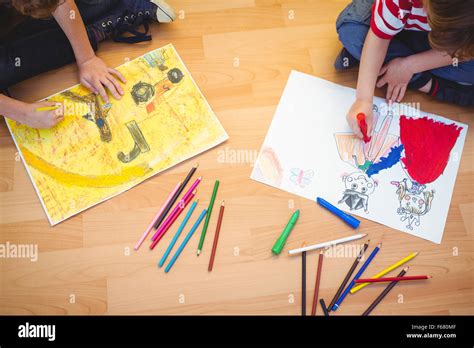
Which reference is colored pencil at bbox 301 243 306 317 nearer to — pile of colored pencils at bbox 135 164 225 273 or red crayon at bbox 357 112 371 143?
pile of colored pencils at bbox 135 164 225 273

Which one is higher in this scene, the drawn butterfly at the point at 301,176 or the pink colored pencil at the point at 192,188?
the drawn butterfly at the point at 301,176

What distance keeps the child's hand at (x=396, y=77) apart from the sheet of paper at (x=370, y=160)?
26mm

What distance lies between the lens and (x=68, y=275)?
78 centimetres

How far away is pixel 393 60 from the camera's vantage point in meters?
0.87

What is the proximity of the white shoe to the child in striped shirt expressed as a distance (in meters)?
Result: 0.38

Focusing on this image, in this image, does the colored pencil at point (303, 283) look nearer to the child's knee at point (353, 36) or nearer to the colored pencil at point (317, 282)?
the colored pencil at point (317, 282)

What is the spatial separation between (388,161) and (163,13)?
59 centimetres

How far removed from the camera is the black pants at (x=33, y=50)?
2.78 ft

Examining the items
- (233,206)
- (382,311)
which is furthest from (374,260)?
(233,206)

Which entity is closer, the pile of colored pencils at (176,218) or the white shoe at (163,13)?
the pile of colored pencils at (176,218)

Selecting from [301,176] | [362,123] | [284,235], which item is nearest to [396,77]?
[362,123]

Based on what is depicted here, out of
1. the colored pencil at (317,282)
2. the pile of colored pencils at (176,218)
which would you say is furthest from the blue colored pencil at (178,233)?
the colored pencil at (317,282)

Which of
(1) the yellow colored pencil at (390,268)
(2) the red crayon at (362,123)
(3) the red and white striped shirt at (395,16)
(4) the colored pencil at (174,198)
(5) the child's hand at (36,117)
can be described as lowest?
(1) the yellow colored pencil at (390,268)

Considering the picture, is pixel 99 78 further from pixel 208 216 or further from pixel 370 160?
pixel 370 160
